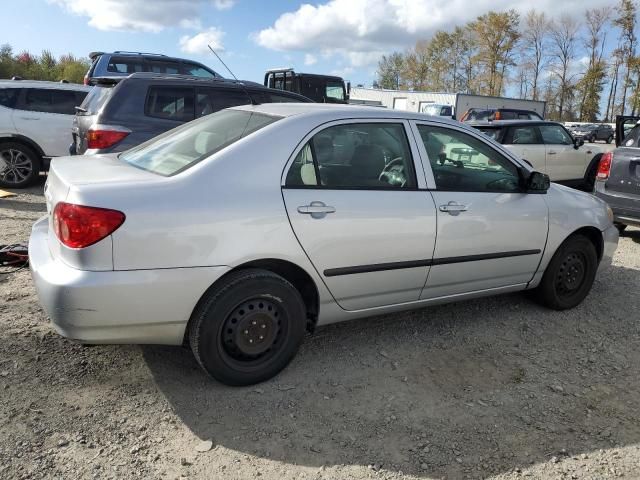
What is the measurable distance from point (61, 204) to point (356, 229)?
1.58 metres

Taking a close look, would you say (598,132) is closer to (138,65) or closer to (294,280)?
(138,65)

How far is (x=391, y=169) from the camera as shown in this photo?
3.42 m

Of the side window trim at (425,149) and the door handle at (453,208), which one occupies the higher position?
the side window trim at (425,149)

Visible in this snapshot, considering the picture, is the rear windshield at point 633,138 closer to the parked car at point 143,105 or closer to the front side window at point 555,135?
the front side window at point 555,135

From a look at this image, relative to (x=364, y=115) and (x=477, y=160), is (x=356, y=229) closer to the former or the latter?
(x=364, y=115)

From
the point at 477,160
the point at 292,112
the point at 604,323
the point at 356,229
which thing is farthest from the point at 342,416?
the point at 604,323

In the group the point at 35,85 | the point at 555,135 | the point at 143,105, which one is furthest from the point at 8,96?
the point at 555,135

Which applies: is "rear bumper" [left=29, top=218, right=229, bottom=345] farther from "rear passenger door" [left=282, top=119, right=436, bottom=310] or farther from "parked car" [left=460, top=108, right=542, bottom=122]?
"parked car" [left=460, top=108, right=542, bottom=122]

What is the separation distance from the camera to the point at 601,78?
198ft

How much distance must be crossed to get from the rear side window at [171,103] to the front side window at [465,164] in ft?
12.6

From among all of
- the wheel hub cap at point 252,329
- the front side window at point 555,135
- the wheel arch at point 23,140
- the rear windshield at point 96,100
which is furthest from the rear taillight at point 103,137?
the front side window at point 555,135

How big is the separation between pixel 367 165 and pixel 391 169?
0.57 ft

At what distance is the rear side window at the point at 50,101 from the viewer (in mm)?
8617

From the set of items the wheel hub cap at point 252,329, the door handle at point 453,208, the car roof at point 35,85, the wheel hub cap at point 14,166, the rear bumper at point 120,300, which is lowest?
the wheel hub cap at point 252,329
